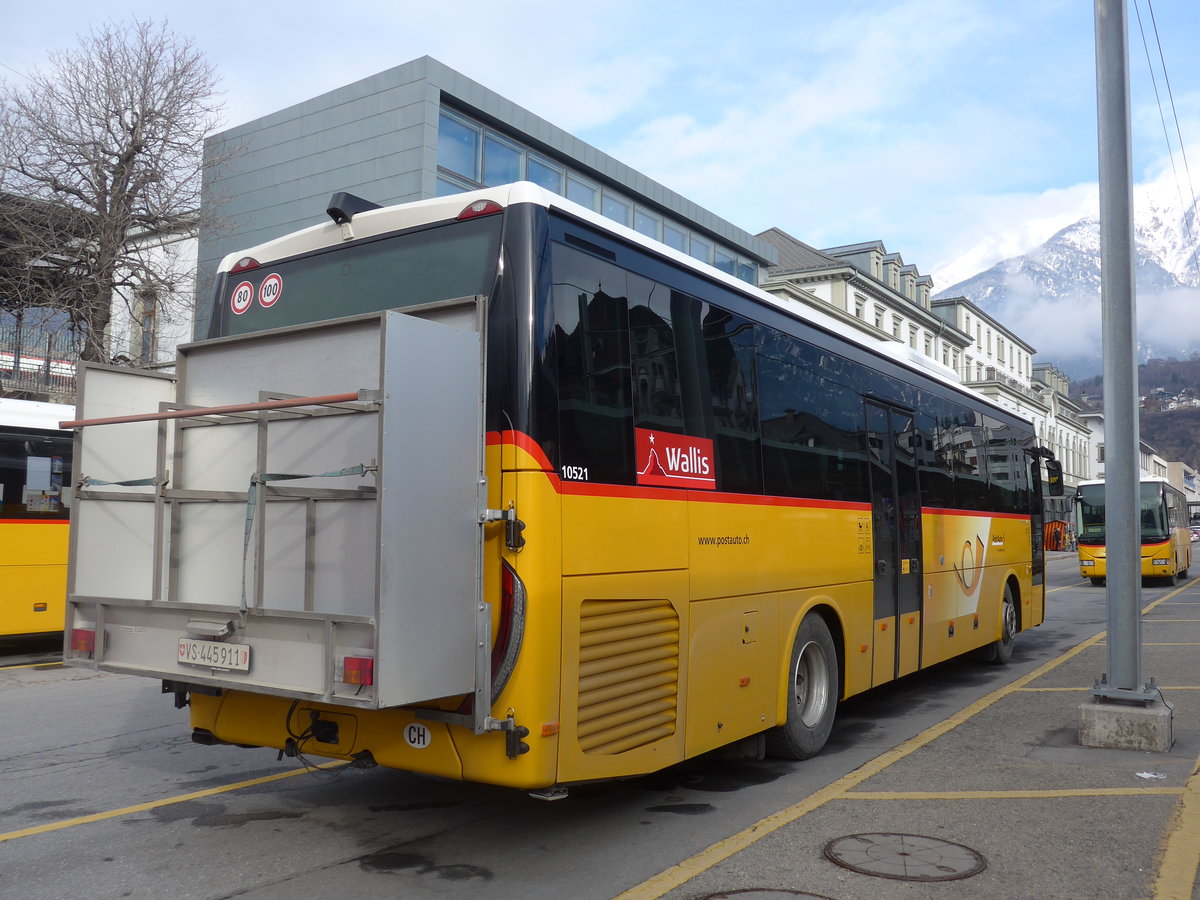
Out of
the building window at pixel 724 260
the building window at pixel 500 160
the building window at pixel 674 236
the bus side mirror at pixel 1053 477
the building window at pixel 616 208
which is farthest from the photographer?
the building window at pixel 724 260

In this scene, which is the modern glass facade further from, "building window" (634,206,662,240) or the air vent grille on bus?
the air vent grille on bus

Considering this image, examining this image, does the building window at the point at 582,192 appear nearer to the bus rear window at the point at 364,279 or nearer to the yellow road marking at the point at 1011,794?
the bus rear window at the point at 364,279

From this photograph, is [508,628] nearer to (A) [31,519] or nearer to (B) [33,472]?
(A) [31,519]

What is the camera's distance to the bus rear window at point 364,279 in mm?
5078

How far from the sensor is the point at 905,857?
497 cm

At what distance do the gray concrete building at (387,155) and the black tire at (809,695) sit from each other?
1972 centimetres

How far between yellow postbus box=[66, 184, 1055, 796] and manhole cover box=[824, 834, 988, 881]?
1.00 meters

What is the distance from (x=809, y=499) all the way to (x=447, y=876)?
12.4 feet

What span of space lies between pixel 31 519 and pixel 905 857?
37.8 ft

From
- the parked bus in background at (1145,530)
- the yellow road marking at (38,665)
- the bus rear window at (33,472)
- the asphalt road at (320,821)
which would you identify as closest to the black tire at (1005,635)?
the asphalt road at (320,821)

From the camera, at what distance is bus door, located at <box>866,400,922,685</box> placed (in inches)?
336

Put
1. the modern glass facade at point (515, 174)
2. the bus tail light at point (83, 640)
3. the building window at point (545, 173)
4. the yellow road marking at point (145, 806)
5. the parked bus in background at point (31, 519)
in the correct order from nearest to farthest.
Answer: the bus tail light at point (83, 640), the yellow road marking at point (145, 806), the parked bus in background at point (31, 519), the modern glass facade at point (515, 174), the building window at point (545, 173)

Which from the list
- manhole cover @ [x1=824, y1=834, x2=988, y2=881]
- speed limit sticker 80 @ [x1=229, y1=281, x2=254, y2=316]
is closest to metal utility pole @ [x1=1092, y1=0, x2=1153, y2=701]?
manhole cover @ [x1=824, y1=834, x2=988, y2=881]

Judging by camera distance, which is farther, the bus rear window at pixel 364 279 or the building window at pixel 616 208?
the building window at pixel 616 208
